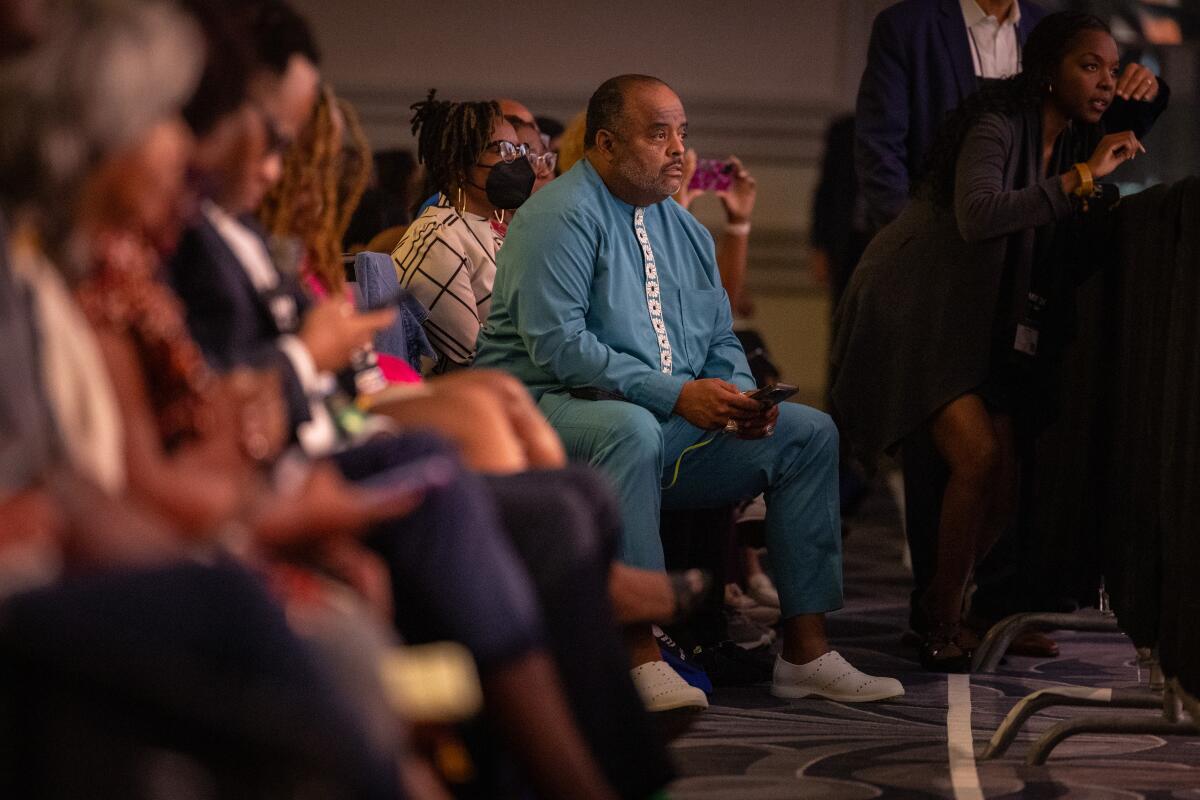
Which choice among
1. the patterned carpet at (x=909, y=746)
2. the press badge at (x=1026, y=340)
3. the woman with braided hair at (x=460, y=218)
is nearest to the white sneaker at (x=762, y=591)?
the patterned carpet at (x=909, y=746)

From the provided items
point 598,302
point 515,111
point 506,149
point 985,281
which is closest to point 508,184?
point 506,149

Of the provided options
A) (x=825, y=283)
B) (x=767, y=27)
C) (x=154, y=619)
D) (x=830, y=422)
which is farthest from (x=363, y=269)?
(x=767, y=27)

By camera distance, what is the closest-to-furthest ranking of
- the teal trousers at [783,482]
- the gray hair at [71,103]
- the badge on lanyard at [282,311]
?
the gray hair at [71,103]
the badge on lanyard at [282,311]
the teal trousers at [783,482]

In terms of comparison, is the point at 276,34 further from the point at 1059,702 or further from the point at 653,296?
the point at 1059,702

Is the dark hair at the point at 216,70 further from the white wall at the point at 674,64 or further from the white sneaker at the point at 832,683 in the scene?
the white wall at the point at 674,64

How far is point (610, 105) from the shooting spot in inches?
119

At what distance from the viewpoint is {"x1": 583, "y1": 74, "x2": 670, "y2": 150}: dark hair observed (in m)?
3.01

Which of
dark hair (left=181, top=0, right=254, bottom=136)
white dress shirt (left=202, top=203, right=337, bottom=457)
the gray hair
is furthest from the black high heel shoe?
the gray hair

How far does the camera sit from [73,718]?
3.39 feet

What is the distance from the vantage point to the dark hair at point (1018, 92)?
10.4 feet

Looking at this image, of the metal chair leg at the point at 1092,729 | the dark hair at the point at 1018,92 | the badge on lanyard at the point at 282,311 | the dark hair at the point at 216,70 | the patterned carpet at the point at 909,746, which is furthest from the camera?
the dark hair at the point at 1018,92

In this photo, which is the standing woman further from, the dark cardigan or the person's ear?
the person's ear

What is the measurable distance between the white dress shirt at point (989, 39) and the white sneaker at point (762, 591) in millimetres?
1266

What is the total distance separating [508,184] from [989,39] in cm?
121
